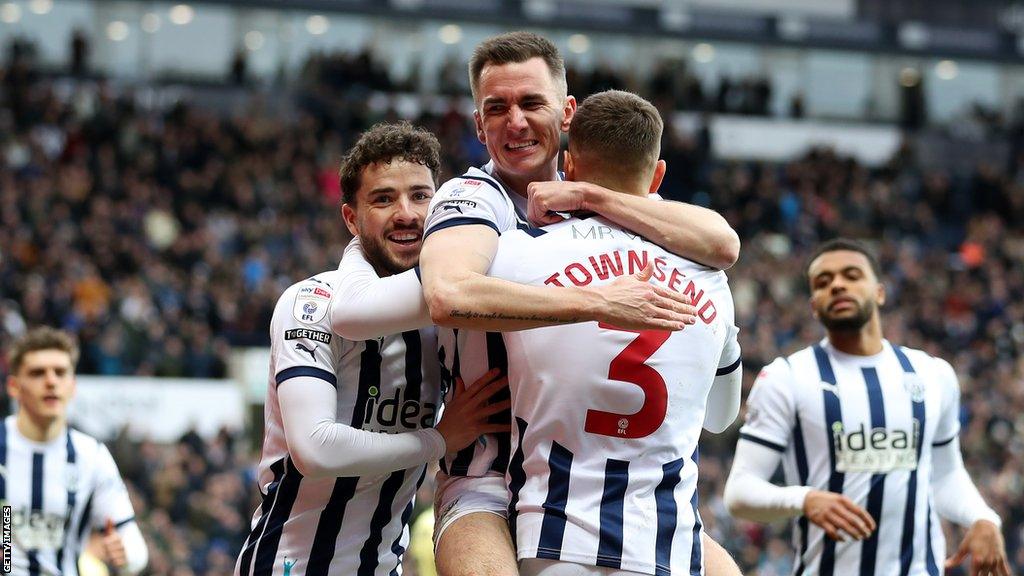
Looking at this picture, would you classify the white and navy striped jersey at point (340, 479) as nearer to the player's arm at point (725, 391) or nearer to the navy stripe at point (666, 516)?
the player's arm at point (725, 391)

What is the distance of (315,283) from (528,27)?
28.3 metres

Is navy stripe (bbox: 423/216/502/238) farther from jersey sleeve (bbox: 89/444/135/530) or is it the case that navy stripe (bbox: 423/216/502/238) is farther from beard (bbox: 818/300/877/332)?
jersey sleeve (bbox: 89/444/135/530)

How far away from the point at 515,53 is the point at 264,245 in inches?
690

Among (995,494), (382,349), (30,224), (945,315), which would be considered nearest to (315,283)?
(382,349)

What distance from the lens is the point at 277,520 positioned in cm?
498

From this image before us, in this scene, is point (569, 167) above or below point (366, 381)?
above

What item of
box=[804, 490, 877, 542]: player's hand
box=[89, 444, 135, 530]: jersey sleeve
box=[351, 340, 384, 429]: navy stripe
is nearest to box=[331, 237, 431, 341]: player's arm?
box=[351, 340, 384, 429]: navy stripe

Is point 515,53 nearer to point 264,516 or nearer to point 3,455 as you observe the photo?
point 264,516

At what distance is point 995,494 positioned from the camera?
17688 millimetres

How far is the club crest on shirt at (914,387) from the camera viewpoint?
22.9ft

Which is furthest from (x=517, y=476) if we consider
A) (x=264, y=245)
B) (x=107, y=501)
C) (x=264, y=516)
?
(x=264, y=245)

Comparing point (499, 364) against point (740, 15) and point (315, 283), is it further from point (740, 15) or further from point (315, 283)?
point (740, 15)

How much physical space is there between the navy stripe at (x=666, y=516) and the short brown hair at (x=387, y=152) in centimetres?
154

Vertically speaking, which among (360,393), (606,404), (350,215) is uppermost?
(350,215)
